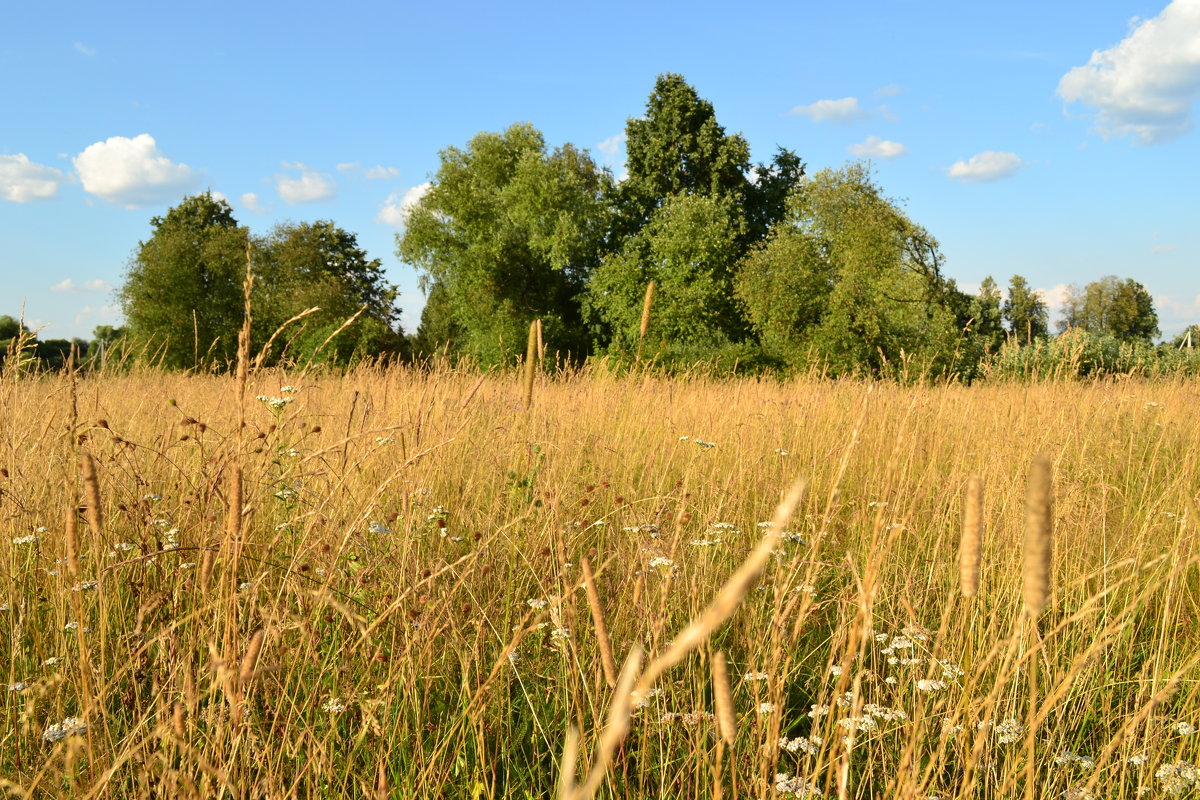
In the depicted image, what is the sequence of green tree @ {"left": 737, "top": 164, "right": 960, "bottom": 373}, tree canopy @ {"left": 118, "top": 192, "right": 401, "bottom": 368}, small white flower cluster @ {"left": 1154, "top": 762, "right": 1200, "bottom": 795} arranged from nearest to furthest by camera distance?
small white flower cluster @ {"left": 1154, "top": 762, "right": 1200, "bottom": 795} → green tree @ {"left": 737, "top": 164, "right": 960, "bottom": 373} → tree canopy @ {"left": 118, "top": 192, "right": 401, "bottom": 368}

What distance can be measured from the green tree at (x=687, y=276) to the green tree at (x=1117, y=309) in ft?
157

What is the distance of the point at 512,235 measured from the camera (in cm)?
3259

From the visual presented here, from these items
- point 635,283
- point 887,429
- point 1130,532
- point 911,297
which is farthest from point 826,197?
point 1130,532

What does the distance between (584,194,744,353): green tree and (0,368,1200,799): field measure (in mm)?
23211

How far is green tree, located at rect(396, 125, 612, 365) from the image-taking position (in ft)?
102

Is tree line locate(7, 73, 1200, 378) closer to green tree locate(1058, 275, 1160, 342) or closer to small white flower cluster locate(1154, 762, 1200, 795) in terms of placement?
small white flower cluster locate(1154, 762, 1200, 795)

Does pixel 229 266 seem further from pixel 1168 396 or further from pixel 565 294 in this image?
pixel 1168 396

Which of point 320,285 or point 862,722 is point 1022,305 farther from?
point 862,722

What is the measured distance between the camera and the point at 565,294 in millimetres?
33875

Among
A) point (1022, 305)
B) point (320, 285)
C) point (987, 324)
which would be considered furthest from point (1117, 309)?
point (320, 285)

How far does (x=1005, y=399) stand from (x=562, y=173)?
92.1ft

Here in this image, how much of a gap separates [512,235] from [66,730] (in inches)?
1264

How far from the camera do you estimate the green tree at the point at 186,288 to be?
102ft

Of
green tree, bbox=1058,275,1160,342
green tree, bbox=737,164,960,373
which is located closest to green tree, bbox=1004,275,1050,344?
green tree, bbox=1058,275,1160,342
